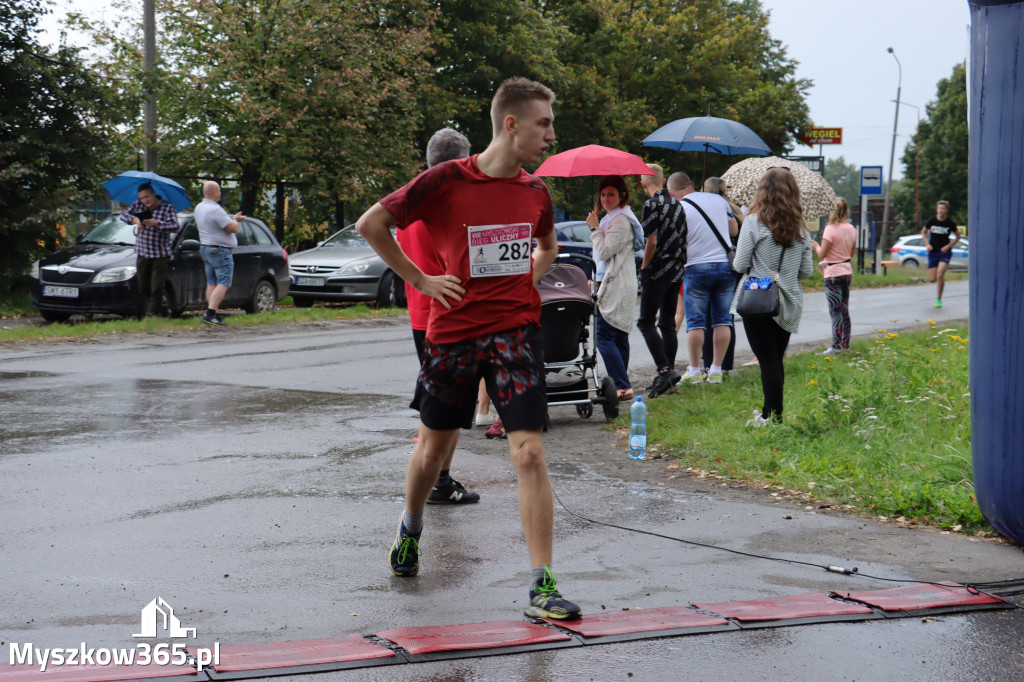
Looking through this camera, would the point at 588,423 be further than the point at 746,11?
No

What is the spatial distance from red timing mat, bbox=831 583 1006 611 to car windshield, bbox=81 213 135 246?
48.3 feet

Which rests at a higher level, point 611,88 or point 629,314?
point 611,88

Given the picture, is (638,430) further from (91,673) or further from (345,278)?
(345,278)

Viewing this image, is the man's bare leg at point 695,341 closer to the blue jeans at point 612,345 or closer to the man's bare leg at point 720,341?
the man's bare leg at point 720,341

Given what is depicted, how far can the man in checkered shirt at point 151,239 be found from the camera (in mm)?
16047

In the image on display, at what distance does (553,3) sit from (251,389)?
1234 inches

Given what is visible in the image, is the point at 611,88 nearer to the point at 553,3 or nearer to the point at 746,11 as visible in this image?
the point at 553,3

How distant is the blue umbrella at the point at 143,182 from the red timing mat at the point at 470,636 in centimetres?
1370

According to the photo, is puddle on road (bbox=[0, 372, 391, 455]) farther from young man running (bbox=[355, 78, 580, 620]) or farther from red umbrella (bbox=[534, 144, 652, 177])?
young man running (bbox=[355, 78, 580, 620])

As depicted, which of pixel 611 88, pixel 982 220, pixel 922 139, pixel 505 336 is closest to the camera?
pixel 505 336

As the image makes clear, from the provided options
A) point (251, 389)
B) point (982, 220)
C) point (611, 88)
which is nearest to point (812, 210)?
point (251, 389)

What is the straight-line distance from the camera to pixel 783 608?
171 inches

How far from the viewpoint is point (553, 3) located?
3919 centimetres

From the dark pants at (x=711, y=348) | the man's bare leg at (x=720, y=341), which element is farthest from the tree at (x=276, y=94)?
the man's bare leg at (x=720, y=341)
